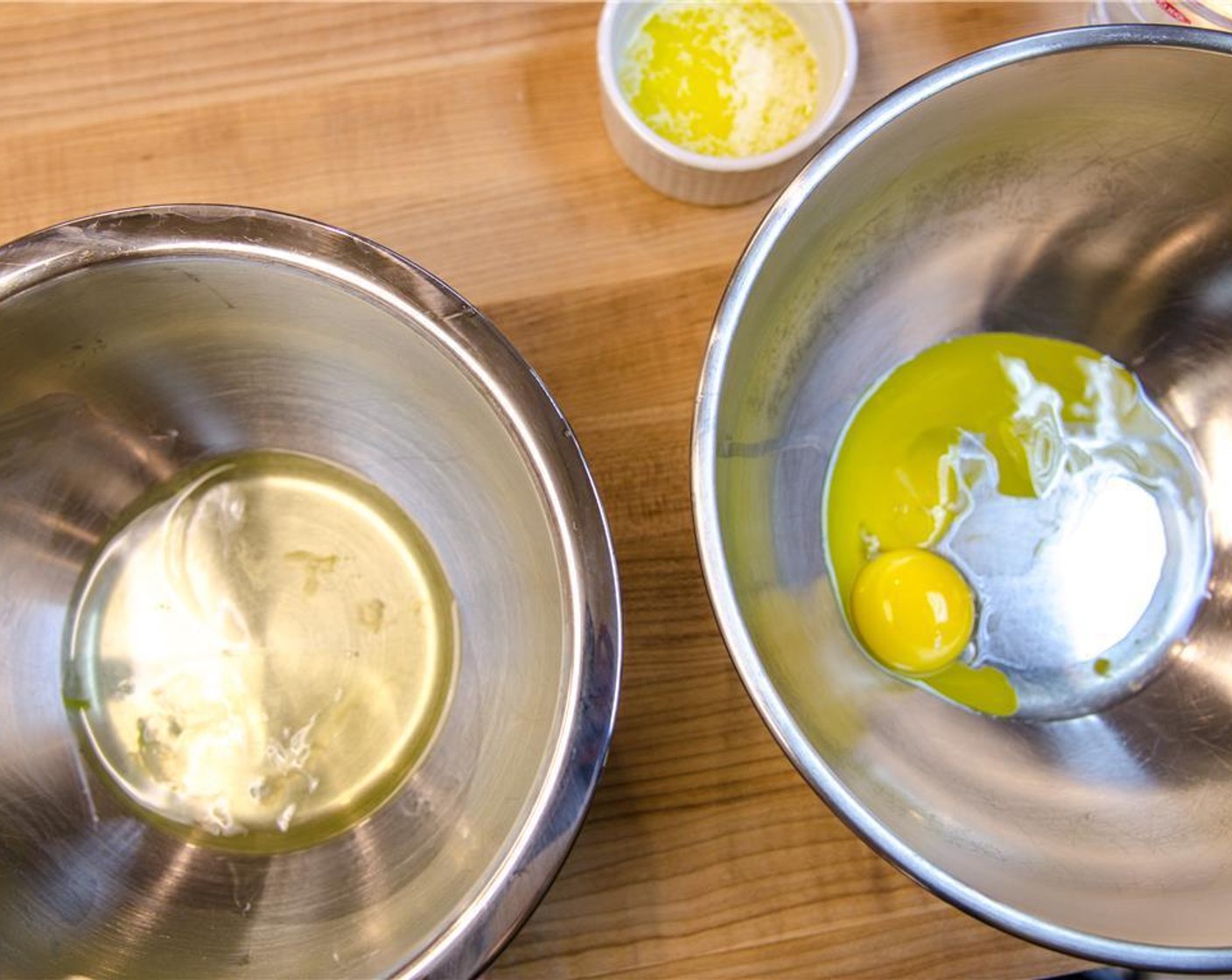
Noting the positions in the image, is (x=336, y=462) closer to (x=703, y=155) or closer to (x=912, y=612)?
(x=703, y=155)

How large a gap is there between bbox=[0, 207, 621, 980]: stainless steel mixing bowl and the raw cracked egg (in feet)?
1.35

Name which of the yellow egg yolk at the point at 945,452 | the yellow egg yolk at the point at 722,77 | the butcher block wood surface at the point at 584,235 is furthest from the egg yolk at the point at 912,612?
the yellow egg yolk at the point at 722,77

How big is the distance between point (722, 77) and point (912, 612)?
2.12 feet

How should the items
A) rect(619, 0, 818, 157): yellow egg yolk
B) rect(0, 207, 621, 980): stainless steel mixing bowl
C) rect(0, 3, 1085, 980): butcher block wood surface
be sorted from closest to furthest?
rect(0, 207, 621, 980): stainless steel mixing bowl < rect(0, 3, 1085, 980): butcher block wood surface < rect(619, 0, 818, 157): yellow egg yolk

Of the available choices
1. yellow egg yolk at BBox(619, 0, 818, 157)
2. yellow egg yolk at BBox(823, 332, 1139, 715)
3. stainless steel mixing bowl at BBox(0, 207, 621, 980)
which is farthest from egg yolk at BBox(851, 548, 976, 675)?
yellow egg yolk at BBox(619, 0, 818, 157)

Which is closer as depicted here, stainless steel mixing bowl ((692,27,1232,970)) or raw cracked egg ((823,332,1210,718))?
stainless steel mixing bowl ((692,27,1232,970))

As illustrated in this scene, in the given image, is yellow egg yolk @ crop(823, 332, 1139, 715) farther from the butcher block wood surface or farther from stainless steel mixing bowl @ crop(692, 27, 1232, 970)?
the butcher block wood surface

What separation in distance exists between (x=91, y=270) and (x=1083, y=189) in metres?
1.03

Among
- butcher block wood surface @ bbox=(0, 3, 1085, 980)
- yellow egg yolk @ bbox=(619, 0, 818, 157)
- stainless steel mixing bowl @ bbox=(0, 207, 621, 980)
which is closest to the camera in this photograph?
stainless steel mixing bowl @ bbox=(0, 207, 621, 980)

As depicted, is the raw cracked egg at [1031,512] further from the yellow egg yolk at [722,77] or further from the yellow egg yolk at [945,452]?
the yellow egg yolk at [722,77]

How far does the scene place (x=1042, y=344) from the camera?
4.19ft

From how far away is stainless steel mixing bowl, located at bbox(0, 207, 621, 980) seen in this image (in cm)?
88

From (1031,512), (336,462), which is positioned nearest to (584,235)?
(336,462)

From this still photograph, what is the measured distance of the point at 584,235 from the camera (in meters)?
1.22
